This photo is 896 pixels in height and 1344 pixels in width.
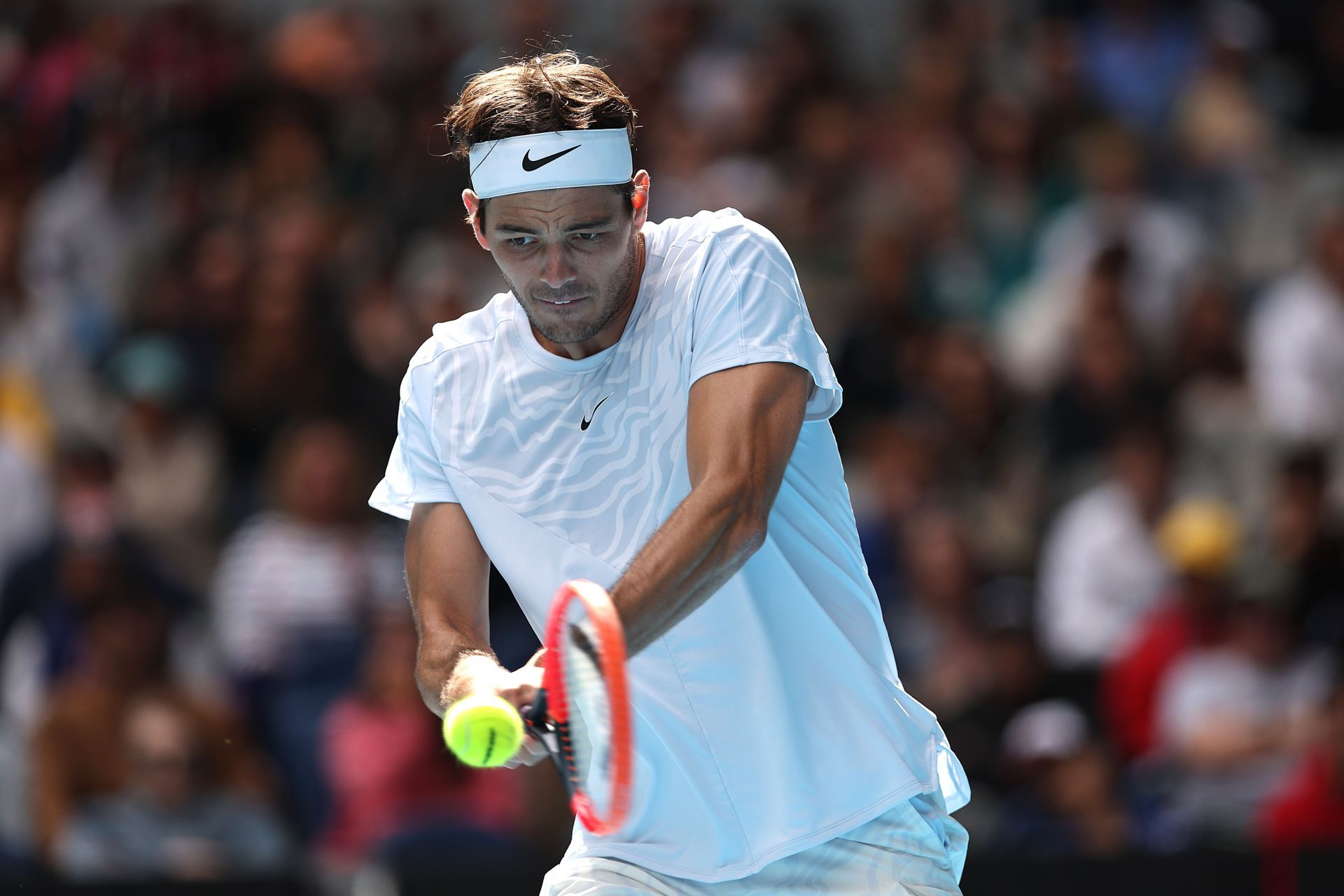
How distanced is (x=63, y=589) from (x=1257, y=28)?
742 cm

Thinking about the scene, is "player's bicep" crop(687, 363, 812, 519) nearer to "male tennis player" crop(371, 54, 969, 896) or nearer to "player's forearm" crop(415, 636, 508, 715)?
"male tennis player" crop(371, 54, 969, 896)

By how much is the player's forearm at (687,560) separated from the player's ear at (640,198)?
2.22ft

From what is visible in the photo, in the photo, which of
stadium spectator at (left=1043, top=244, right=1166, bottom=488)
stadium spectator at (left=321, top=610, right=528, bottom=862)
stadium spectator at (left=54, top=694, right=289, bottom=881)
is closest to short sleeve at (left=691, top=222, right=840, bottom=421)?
stadium spectator at (left=321, top=610, right=528, bottom=862)

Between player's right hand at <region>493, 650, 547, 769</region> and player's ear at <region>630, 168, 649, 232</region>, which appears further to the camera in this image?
player's ear at <region>630, 168, 649, 232</region>

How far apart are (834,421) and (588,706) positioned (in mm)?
6054

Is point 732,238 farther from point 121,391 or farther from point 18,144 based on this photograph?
point 18,144

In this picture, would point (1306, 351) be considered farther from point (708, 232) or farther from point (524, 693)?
point (524, 693)

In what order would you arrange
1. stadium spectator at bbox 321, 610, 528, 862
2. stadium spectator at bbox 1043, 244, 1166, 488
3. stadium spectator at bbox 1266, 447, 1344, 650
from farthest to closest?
stadium spectator at bbox 1043, 244, 1166, 488 → stadium spectator at bbox 1266, 447, 1344, 650 → stadium spectator at bbox 321, 610, 528, 862

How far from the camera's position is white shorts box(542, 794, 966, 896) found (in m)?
3.52

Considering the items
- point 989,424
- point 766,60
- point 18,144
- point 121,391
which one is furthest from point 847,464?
Result: point 18,144

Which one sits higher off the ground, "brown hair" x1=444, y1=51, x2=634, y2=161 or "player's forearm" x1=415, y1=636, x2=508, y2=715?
"brown hair" x1=444, y1=51, x2=634, y2=161

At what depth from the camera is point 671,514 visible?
336cm

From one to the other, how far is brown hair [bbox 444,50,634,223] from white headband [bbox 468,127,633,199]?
21mm

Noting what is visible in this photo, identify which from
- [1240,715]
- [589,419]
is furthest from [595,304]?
[1240,715]
